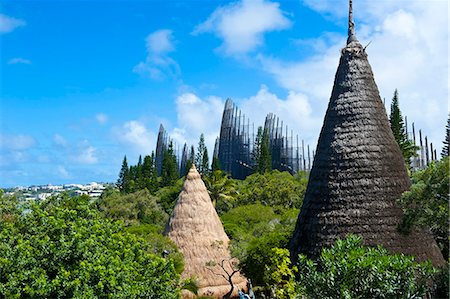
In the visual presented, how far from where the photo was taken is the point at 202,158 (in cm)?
5106

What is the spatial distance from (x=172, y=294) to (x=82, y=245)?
7.83ft

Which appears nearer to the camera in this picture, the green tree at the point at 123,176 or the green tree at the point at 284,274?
the green tree at the point at 284,274

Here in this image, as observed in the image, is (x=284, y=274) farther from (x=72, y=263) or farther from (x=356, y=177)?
(x=72, y=263)

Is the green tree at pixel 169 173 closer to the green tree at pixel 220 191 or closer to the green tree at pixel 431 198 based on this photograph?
the green tree at pixel 220 191

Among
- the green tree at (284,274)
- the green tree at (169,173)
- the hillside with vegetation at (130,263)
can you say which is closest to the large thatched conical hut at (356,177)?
the green tree at (284,274)

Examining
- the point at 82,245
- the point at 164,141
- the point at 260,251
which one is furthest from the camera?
the point at 164,141

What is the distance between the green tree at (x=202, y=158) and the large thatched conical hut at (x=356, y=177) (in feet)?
118

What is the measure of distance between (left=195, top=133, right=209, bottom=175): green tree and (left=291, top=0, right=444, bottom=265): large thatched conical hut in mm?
36043

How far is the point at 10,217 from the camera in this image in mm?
13008

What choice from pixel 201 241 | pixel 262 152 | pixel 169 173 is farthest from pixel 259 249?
pixel 169 173

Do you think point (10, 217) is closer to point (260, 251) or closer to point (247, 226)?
point (260, 251)

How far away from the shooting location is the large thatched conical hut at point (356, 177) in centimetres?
1215

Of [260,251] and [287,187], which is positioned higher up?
[287,187]

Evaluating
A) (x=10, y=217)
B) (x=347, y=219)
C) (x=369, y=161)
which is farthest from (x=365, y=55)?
(x=10, y=217)
